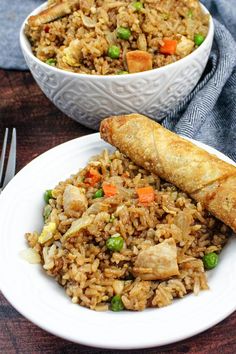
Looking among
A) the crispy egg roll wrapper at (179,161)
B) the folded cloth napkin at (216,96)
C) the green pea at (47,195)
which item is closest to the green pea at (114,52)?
the crispy egg roll wrapper at (179,161)

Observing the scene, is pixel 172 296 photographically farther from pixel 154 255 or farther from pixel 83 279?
pixel 83 279

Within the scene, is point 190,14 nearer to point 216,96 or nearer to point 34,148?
point 216,96

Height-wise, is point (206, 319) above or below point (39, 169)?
above

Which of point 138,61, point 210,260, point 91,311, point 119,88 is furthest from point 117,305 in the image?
point 138,61

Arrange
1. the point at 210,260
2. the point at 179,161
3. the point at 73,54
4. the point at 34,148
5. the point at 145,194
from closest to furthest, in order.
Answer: the point at 210,260 → the point at 145,194 → the point at 179,161 → the point at 73,54 → the point at 34,148

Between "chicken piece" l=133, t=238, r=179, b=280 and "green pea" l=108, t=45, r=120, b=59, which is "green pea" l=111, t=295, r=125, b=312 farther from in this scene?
"green pea" l=108, t=45, r=120, b=59

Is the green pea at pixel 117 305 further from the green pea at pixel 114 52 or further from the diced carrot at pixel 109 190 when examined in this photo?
the green pea at pixel 114 52

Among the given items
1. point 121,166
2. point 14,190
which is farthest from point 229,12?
point 14,190
